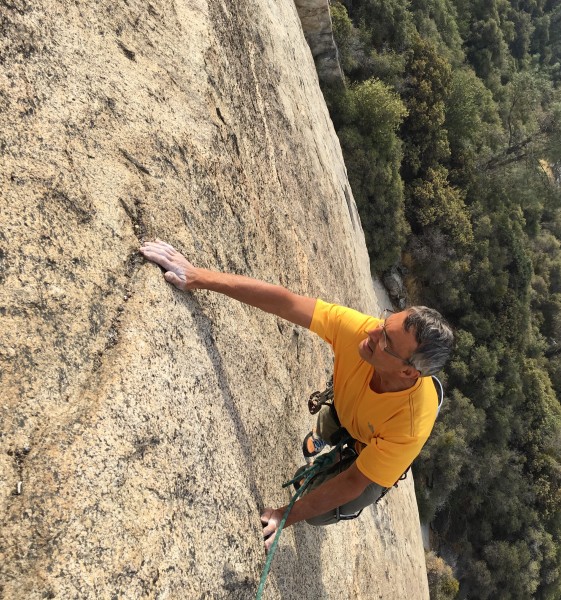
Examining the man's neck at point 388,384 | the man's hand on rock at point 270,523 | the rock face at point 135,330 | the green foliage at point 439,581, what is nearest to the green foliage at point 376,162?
the green foliage at point 439,581

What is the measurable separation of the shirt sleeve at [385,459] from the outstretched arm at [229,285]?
1013 mm

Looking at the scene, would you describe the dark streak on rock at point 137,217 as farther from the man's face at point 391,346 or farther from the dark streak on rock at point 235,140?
the man's face at point 391,346

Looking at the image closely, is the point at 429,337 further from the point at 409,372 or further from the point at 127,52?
the point at 127,52

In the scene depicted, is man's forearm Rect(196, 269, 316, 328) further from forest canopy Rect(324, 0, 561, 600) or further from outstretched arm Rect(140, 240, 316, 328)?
forest canopy Rect(324, 0, 561, 600)

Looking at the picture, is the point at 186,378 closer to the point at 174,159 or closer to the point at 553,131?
the point at 174,159

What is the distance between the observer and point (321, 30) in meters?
13.7

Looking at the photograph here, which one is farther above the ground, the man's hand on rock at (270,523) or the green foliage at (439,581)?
the man's hand on rock at (270,523)

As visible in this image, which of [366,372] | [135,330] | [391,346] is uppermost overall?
[135,330]

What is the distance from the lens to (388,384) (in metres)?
3.38

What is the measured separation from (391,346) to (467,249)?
20611 mm

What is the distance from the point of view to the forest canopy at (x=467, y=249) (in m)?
18.6

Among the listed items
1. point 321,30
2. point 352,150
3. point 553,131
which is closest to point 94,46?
point 321,30

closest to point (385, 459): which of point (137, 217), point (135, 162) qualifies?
point (137, 217)

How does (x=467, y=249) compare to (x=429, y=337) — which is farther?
(x=467, y=249)
